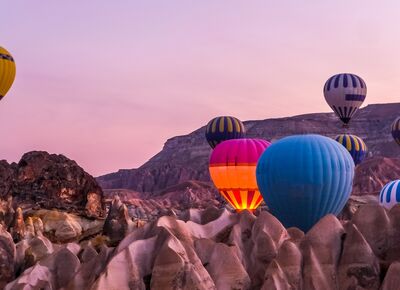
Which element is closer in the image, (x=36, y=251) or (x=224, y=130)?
(x=36, y=251)

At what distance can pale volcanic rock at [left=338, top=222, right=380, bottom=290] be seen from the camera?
13.9 m

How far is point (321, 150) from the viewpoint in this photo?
30.2 metres

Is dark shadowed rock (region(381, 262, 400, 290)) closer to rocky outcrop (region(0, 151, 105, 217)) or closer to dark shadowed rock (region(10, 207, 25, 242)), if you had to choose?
dark shadowed rock (region(10, 207, 25, 242))

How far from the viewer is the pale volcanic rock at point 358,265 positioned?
13891 millimetres

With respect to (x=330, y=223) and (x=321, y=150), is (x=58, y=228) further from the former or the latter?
(x=330, y=223)

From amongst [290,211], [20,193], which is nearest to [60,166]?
[20,193]

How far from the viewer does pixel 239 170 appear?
48.0 metres

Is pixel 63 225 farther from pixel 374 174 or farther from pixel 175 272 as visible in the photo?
pixel 374 174

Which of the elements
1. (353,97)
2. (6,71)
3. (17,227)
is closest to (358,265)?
(17,227)

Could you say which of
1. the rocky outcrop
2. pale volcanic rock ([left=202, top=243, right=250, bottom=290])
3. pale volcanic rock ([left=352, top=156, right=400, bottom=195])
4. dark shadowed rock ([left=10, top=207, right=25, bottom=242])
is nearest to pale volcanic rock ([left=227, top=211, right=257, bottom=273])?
pale volcanic rock ([left=202, top=243, right=250, bottom=290])

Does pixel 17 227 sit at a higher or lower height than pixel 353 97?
lower

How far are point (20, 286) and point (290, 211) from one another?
16.7 meters

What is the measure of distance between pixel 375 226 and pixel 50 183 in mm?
39823

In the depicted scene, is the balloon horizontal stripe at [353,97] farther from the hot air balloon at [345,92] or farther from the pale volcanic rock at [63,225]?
the pale volcanic rock at [63,225]
